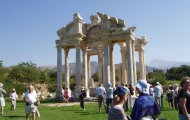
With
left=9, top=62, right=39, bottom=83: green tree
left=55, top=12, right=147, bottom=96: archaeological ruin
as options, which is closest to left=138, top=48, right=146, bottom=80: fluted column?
left=55, top=12, right=147, bottom=96: archaeological ruin

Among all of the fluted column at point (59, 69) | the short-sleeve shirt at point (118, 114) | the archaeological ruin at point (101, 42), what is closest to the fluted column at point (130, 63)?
the archaeological ruin at point (101, 42)

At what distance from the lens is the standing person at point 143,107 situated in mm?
4797

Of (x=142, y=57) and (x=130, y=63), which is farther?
(x=142, y=57)

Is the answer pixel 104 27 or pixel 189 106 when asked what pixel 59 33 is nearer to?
pixel 104 27

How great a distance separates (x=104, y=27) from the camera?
93.0ft

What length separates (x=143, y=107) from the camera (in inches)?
190

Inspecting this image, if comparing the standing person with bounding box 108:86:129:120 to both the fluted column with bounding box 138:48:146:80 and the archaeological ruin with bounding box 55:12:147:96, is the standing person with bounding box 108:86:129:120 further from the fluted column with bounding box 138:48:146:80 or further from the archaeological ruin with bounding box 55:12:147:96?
Result: the fluted column with bounding box 138:48:146:80

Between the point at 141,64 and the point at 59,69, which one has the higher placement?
the point at 141,64

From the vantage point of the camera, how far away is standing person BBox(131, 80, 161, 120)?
4.80 metres

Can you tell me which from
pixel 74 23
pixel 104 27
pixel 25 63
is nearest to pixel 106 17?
pixel 104 27

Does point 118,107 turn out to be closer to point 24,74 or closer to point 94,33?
point 94,33

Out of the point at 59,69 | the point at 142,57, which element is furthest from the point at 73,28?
the point at 142,57

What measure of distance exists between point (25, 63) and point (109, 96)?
6418cm

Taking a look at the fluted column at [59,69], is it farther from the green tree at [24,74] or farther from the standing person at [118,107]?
the green tree at [24,74]
